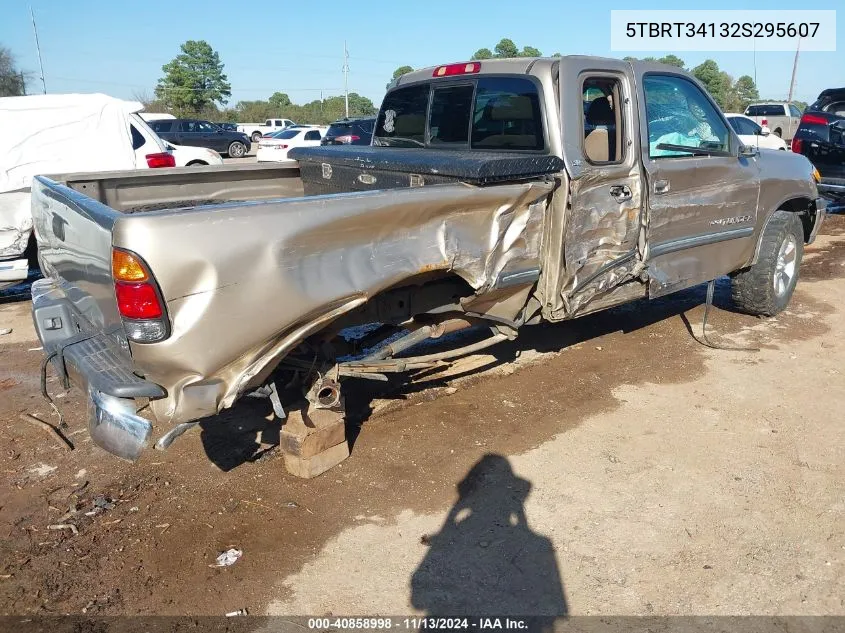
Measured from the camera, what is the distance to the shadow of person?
2758 millimetres

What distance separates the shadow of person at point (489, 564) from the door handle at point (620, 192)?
1839 mm

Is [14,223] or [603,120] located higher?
[603,120]

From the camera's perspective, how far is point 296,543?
124 inches

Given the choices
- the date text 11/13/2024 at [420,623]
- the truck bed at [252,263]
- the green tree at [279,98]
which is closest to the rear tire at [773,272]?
the truck bed at [252,263]

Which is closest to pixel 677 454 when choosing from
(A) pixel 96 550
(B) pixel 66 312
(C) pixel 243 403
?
(C) pixel 243 403

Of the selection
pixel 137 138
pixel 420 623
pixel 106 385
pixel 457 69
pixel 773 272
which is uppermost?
pixel 457 69

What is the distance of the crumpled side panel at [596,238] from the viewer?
4.00 meters

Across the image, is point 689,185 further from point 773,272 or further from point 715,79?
point 715,79

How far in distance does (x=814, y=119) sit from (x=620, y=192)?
7.73 meters

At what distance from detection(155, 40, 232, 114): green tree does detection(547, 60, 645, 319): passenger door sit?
58.6 meters

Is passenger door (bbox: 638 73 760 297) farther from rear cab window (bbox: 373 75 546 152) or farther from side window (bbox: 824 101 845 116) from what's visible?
side window (bbox: 824 101 845 116)

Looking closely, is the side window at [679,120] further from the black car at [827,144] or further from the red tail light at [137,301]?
the black car at [827,144]

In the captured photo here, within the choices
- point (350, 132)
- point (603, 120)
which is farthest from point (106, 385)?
point (350, 132)

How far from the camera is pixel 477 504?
344cm
